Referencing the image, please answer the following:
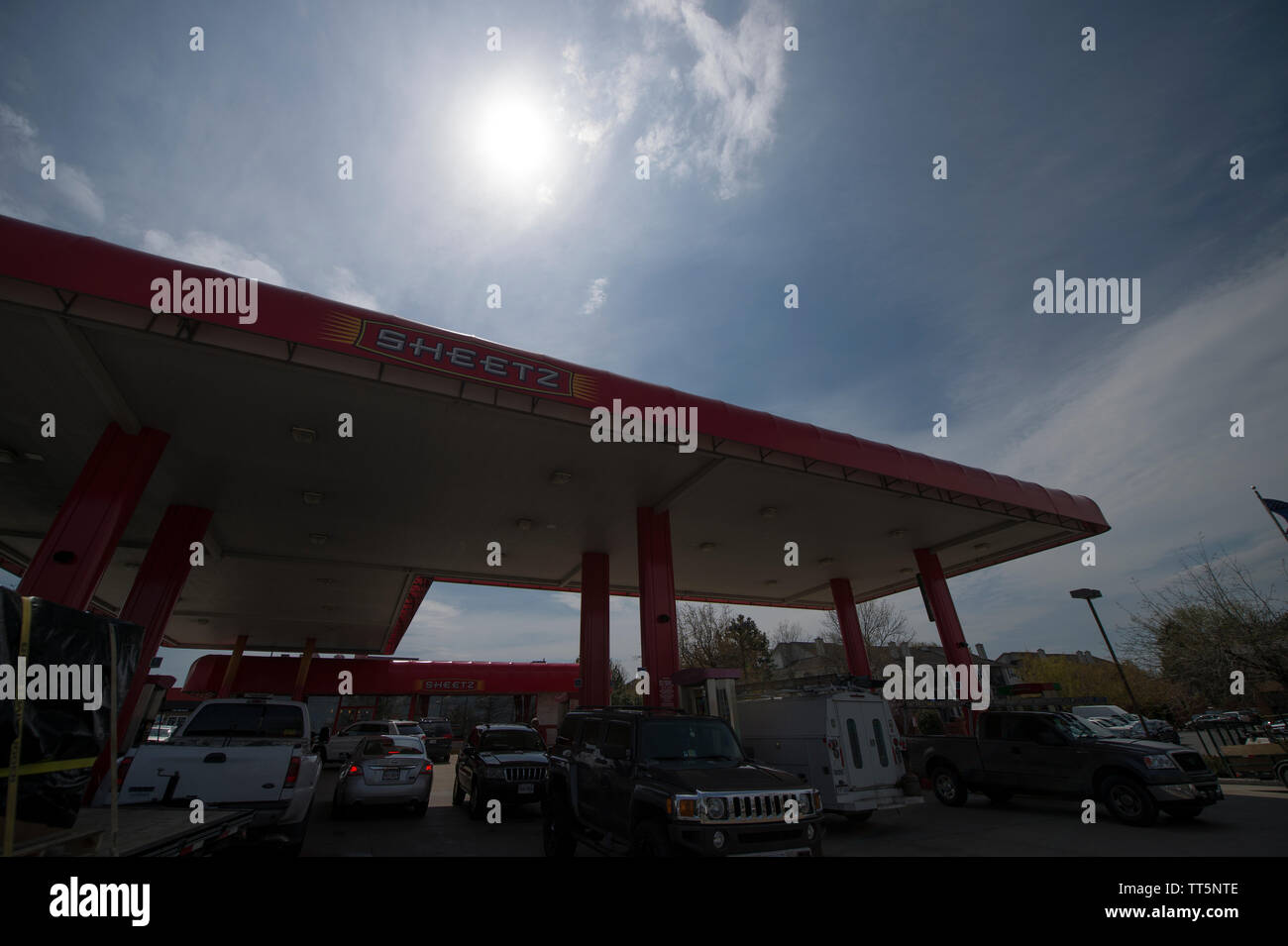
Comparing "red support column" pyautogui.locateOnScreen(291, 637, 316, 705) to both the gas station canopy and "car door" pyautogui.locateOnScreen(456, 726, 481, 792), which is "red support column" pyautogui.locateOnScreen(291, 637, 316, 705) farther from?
"car door" pyautogui.locateOnScreen(456, 726, 481, 792)

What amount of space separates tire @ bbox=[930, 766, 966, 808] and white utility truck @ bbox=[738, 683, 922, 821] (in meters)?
2.72

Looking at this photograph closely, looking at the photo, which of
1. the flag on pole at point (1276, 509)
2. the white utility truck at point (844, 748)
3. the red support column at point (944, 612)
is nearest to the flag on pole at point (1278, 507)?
the flag on pole at point (1276, 509)

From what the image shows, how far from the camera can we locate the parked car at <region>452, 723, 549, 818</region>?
35.9ft

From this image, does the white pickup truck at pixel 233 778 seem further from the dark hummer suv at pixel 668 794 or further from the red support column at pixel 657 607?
the red support column at pixel 657 607

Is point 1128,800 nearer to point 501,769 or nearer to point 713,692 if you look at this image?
point 713,692

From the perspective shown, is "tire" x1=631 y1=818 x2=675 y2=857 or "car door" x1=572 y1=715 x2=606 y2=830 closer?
"tire" x1=631 y1=818 x2=675 y2=857

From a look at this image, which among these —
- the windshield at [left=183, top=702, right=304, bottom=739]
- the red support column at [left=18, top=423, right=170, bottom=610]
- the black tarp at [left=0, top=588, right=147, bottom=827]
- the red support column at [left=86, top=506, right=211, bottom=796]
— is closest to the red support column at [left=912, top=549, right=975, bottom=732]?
the windshield at [left=183, top=702, right=304, bottom=739]

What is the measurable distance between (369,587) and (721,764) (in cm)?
2070

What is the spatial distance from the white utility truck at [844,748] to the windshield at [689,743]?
315 cm

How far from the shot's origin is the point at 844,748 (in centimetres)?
980

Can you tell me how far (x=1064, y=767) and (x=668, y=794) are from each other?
31.2 ft

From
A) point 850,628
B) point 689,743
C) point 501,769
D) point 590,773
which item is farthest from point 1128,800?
point 850,628

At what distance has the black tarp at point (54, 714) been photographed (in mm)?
3369

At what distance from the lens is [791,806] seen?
5520mm
